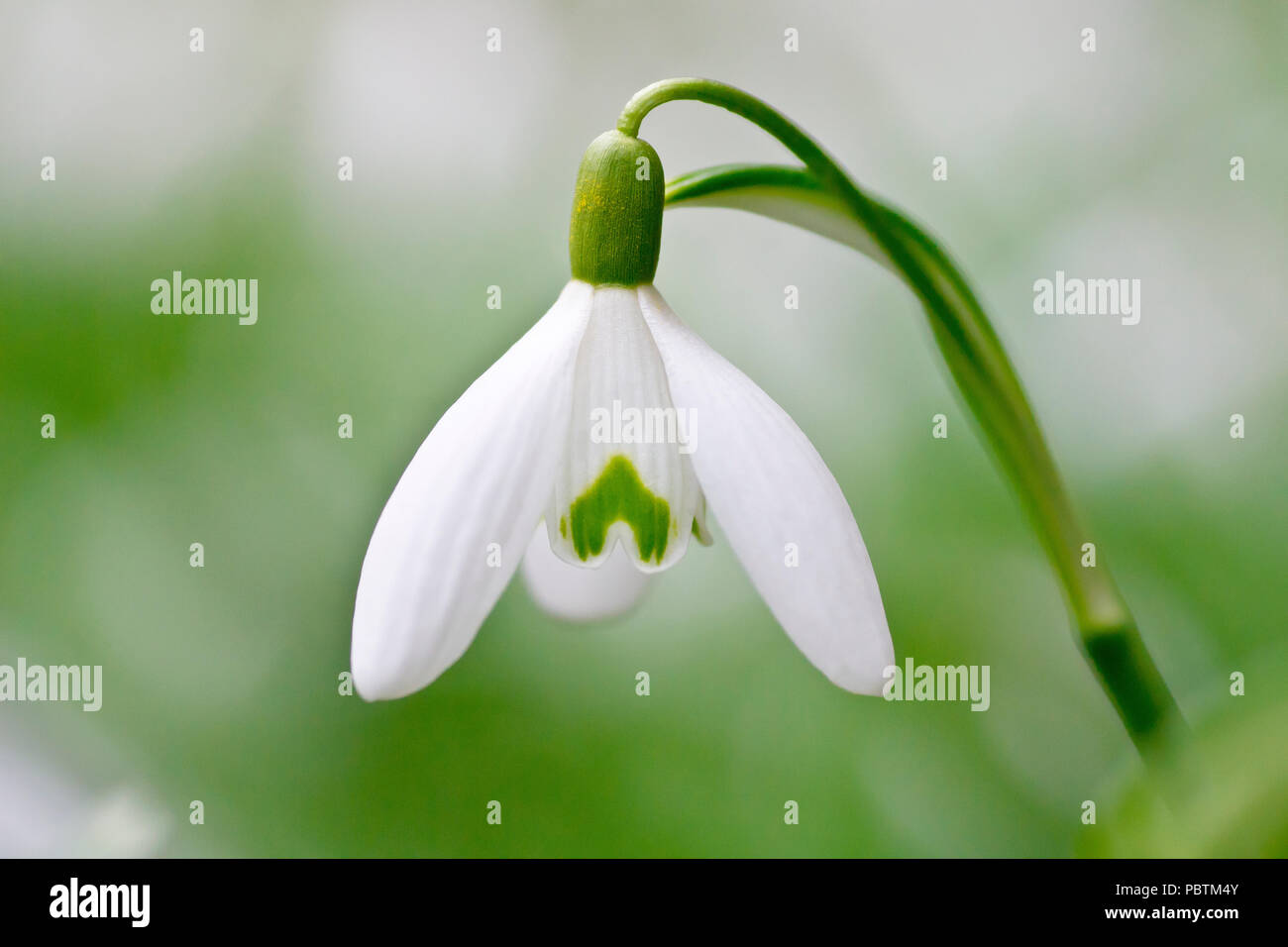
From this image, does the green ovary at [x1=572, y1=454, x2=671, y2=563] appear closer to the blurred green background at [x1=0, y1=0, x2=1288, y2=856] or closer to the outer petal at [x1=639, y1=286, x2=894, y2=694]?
the outer petal at [x1=639, y1=286, x2=894, y2=694]

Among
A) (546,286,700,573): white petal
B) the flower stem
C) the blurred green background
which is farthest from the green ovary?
the blurred green background

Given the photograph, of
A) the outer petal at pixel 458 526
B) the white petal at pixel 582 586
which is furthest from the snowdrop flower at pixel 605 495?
the white petal at pixel 582 586

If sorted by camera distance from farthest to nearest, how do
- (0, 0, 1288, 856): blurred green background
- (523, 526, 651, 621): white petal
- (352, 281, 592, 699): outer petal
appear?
1. (0, 0, 1288, 856): blurred green background
2. (523, 526, 651, 621): white petal
3. (352, 281, 592, 699): outer petal

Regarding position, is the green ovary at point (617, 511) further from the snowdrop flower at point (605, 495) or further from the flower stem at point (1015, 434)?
the flower stem at point (1015, 434)

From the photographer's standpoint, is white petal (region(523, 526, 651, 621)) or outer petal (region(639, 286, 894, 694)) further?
white petal (region(523, 526, 651, 621))

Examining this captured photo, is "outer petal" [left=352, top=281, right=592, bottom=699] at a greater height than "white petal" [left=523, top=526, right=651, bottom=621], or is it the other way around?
"outer petal" [left=352, top=281, right=592, bottom=699]
